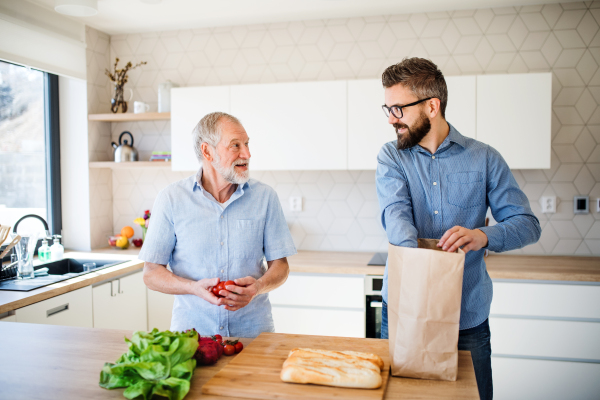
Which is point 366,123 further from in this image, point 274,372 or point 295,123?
point 274,372

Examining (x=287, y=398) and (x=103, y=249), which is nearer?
(x=287, y=398)

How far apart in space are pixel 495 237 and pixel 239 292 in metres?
0.79

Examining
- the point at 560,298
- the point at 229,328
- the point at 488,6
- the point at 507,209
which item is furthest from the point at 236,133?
the point at 488,6

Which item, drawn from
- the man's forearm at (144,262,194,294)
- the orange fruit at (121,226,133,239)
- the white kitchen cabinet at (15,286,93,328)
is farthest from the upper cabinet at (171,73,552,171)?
the man's forearm at (144,262,194,294)

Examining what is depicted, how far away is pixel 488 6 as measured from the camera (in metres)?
3.17

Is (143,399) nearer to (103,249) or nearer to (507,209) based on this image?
(507,209)

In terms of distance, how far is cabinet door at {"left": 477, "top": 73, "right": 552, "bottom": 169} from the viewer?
2887 mm

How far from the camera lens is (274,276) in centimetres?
176

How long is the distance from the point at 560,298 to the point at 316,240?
1.59m

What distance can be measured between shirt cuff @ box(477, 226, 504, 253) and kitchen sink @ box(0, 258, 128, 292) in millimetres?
2152

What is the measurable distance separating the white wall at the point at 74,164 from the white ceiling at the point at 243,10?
524 mm

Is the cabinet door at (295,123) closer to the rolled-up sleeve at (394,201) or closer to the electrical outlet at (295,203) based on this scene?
the electrical outlet at (295,203)

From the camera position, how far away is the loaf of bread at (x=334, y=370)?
3.66 feet

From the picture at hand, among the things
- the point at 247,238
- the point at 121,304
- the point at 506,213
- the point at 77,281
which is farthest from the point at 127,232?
the point at 506,213
